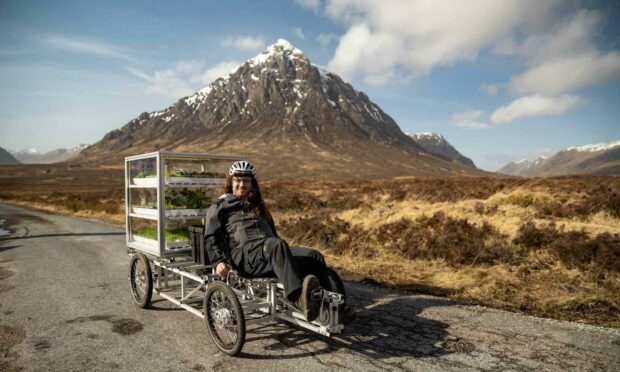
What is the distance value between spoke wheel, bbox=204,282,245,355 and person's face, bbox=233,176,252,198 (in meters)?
1.33

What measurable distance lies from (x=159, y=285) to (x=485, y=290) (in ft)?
19.5

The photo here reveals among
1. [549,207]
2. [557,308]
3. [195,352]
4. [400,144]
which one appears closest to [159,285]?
[195,352]

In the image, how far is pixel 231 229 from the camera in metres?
5.34

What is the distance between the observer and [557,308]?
21.1 feet

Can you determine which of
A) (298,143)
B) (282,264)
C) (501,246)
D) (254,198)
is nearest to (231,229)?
(254,198)

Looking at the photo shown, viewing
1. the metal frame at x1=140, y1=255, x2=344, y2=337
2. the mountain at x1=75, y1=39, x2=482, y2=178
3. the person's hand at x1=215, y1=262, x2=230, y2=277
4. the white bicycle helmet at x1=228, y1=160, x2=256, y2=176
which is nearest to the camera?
the metal frame at x1=140, y1=255, x2=344, y2=337

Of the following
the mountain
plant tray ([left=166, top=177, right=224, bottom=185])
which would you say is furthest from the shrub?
the mountain

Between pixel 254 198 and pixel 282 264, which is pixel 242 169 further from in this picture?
pixel 282 264

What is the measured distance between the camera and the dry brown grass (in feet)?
23.4

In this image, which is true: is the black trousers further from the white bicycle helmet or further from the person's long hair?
the white bicycle helmet

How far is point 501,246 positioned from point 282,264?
692 centimetres

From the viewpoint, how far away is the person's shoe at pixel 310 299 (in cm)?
426

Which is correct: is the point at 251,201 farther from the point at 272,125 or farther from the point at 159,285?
the point at 272,125

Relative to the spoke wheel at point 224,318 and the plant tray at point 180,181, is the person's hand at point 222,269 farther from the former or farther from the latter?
the plant tray at point 180,181
